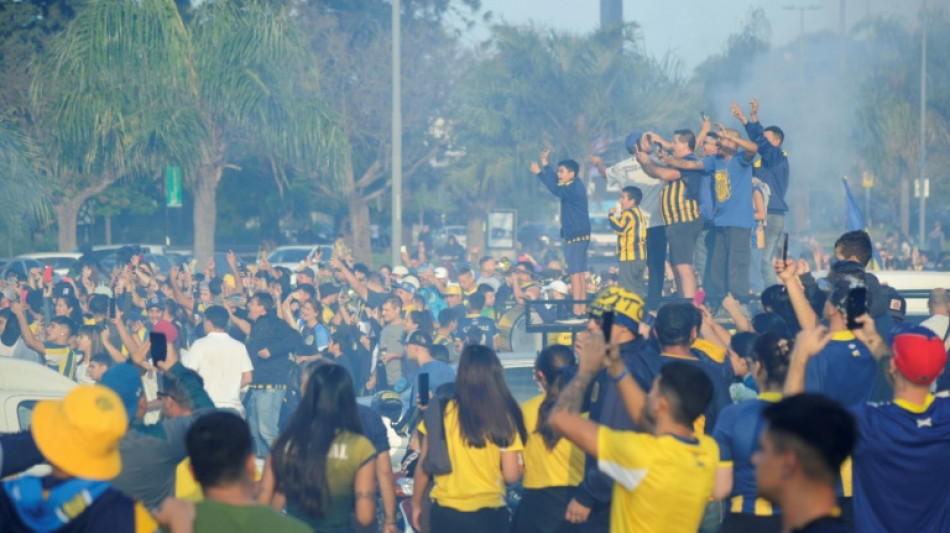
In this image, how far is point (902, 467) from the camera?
5508mm

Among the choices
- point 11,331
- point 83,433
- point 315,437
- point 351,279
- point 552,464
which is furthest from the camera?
point 351,279

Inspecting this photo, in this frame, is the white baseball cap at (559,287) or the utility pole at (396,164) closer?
the white baseball cap at (559,287)

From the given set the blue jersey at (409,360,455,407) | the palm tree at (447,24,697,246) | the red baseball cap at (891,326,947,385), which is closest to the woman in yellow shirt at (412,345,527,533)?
the red baseball cap at (891,326,947,385)

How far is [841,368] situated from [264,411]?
7.52m

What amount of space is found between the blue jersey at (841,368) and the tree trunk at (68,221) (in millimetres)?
27806

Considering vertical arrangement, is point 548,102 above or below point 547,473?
above

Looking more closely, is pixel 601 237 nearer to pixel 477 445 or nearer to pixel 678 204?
pixel 678 204

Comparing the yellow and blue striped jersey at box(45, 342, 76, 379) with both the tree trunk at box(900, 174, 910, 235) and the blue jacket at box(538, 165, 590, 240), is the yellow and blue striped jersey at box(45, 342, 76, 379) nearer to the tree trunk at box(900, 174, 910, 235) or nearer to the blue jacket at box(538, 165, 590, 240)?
the blue jacket at box(538, 165, 590, 240)

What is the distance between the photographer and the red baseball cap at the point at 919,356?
17.5 ft

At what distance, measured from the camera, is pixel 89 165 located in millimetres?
27438

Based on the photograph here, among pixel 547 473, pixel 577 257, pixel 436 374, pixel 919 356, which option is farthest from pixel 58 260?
pixel 919 356

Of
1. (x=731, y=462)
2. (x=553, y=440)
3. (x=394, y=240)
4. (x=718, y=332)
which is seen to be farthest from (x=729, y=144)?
(x=394, y=240)

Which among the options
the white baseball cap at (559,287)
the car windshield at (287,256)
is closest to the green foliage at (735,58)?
the car windshield at (287,256)

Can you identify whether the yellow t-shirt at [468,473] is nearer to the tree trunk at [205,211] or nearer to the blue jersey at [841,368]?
the blue jersey at [841,368]
